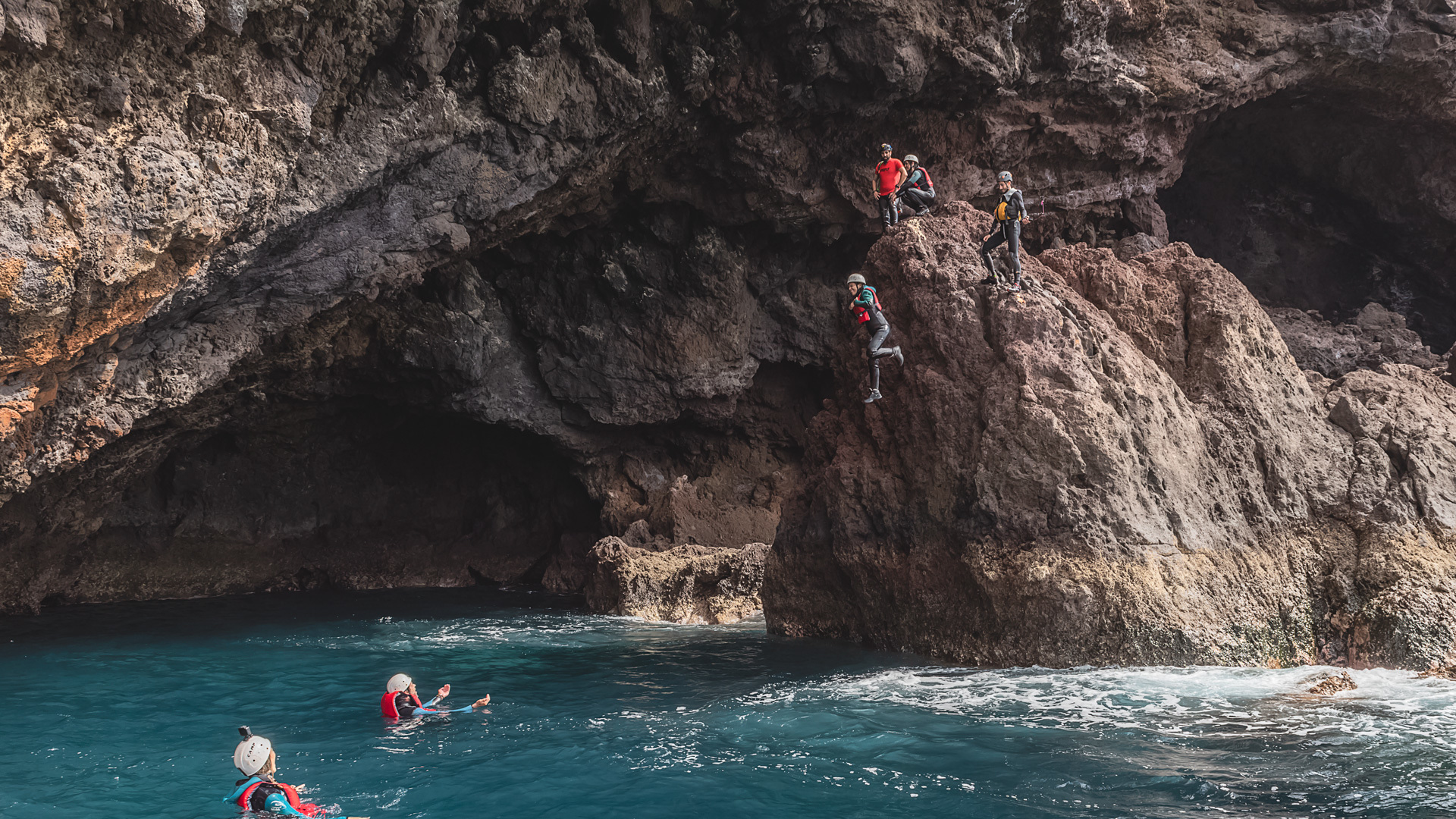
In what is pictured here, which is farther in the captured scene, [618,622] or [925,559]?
[618,622]

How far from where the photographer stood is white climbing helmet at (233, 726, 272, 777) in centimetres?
675

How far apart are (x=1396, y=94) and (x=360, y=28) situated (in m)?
22.7

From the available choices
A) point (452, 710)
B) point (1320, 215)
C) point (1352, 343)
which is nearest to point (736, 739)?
point (452, 710)

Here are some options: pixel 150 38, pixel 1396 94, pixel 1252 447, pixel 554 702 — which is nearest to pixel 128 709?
pixel 554 702

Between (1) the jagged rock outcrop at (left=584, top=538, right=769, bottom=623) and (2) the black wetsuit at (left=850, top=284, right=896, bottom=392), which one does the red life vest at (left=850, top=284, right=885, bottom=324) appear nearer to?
(2) the black wetsuit at (left=850, top=284, right=896, bottom=392)

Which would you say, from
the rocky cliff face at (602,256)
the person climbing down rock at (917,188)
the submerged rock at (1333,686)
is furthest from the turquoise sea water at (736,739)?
the person climbing down rock at (917,188)

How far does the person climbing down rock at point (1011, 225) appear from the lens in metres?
11.9

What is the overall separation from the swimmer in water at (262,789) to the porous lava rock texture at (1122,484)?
23.2 feet

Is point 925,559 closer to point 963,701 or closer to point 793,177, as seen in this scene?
point 963,701

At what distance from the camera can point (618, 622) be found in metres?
17.3

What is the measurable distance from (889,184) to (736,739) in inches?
341

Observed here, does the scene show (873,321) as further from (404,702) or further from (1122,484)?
(404,702)

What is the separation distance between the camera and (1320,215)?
2662cm

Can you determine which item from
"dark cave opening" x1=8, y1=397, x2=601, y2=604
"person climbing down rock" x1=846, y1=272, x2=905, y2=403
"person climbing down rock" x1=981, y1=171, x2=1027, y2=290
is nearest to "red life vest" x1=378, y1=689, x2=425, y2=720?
"person climbing down rock" x1=846, y1=272, x2=905, y2=403
